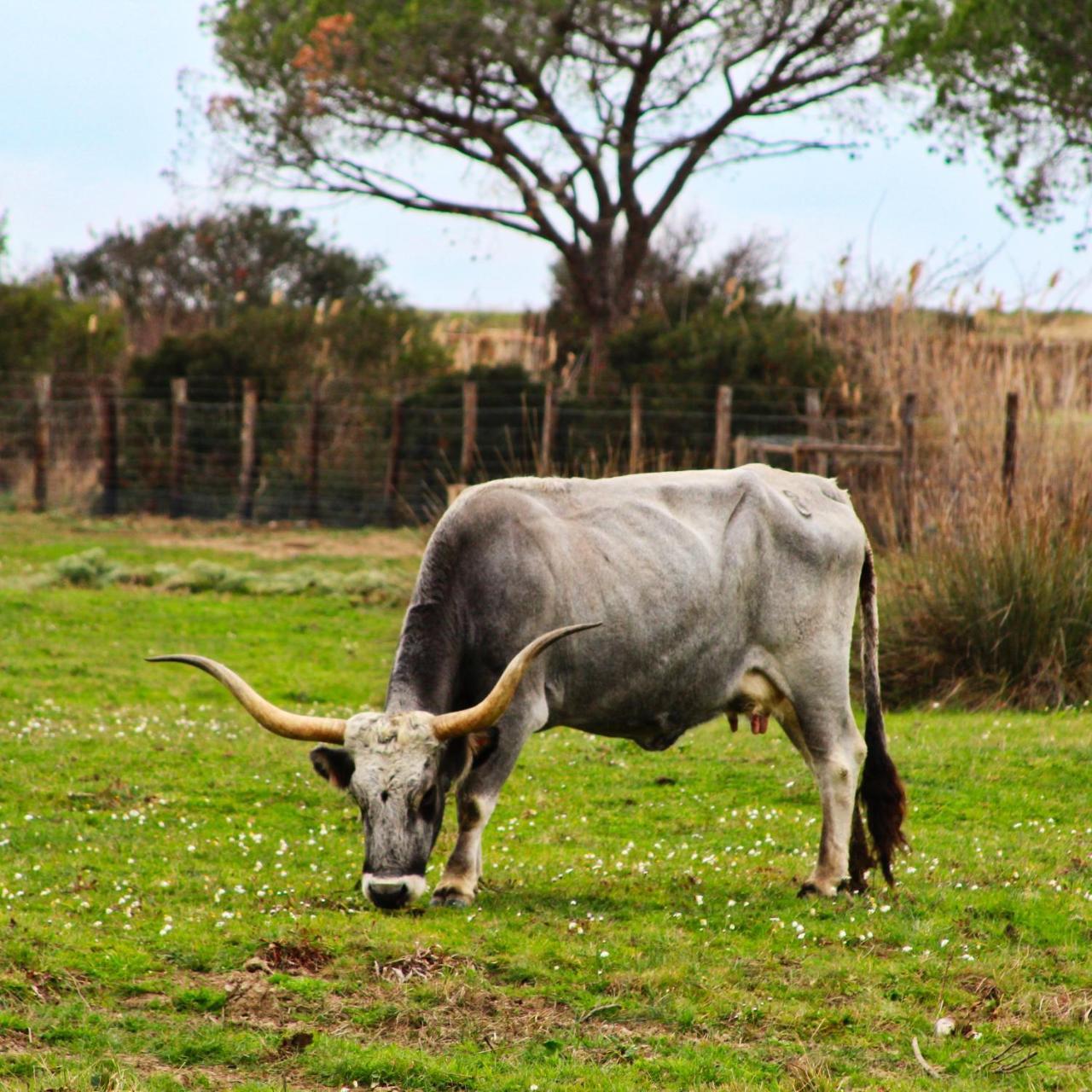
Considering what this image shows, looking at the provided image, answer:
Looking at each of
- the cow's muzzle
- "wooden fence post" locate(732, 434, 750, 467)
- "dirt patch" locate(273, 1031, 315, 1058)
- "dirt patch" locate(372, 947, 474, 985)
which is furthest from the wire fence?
→ "dirt patch" locate(273, 1031, 315, 1058)

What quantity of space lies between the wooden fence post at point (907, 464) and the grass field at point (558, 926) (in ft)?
11.0

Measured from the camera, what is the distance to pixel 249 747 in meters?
10.1

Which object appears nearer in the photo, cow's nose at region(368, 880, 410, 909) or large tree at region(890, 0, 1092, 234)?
cow's nose at region(368, 880, 410, 909)

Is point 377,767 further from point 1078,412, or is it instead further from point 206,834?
point 1078,412

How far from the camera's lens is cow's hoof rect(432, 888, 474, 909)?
21.5 feet

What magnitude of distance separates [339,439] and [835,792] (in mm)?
18652

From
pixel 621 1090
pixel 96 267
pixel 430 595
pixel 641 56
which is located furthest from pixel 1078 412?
pixel 96 267

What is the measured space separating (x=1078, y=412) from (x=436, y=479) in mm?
10922

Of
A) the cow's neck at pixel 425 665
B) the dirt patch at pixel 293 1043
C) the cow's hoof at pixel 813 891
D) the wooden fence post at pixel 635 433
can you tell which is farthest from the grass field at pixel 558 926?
the wooden fence post at pixel 635 433

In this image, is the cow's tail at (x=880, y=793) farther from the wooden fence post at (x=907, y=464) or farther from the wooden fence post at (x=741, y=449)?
the wooden fence post at (x=741, y=449)

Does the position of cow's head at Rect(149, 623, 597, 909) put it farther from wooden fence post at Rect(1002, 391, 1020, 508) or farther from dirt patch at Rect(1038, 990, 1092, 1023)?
wooden fence post at Rect(1002, 391, 1020, 508)

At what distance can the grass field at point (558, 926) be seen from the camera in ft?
16.6

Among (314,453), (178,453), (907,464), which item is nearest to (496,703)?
(907,464)

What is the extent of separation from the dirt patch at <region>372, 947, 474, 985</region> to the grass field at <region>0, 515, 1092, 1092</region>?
17mm
